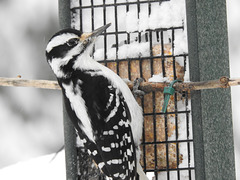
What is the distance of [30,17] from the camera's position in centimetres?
630

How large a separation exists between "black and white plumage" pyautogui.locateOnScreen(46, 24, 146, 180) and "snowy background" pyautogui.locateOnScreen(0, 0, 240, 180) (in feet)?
10.3

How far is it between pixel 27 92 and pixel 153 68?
388cm

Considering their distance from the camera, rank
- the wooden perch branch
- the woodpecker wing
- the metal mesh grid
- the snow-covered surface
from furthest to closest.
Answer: the snow-covered surface, the metal mesh grid, the woodpecker wing, the wooden perch branch

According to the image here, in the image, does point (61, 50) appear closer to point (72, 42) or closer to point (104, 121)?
point (72, 42)

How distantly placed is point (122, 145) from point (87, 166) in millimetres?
481

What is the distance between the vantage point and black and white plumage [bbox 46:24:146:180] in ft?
8.99

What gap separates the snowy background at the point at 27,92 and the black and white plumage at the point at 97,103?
10.3ft

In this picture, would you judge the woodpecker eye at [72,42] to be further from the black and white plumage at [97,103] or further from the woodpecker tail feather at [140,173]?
the woodpecker tail feather at [140,173]

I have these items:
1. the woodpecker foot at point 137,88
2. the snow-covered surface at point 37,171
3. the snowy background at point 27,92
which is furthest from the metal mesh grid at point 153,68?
the snowy background at point 27,92

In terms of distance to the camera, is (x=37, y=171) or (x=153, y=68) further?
(x=37, y=171)

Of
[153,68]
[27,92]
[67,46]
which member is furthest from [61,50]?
[27,92]

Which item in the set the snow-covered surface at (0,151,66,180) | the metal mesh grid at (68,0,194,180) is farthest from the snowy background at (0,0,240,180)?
the metal mesh grid at (68,0,194,180)

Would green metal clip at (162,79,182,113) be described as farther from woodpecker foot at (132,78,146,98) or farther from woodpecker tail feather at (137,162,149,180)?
woodpecker tail feather at (137,162,149,180)

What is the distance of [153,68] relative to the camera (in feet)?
9.97
